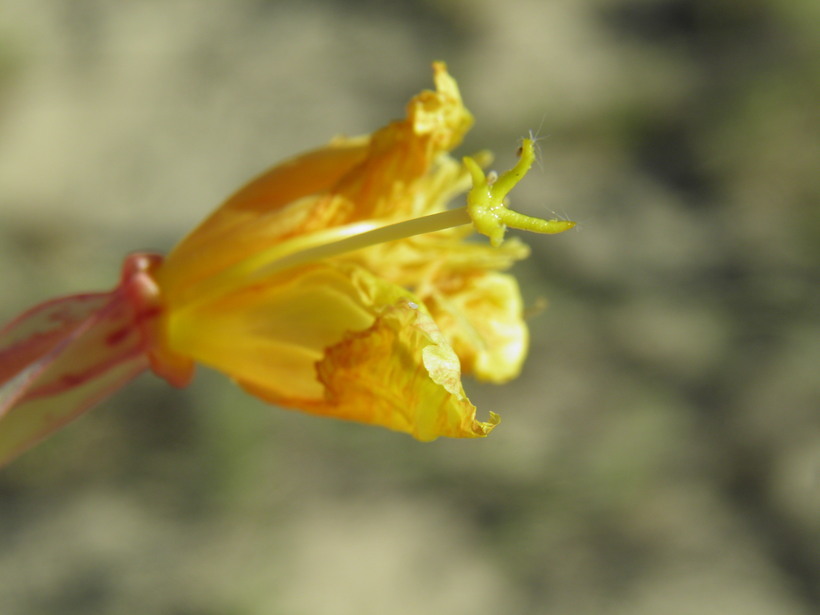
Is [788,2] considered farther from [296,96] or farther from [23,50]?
[23,50]

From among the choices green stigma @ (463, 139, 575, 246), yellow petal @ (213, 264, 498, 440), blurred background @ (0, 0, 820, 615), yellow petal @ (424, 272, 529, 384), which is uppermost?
green stigma @ (463, 139, 575, 246)

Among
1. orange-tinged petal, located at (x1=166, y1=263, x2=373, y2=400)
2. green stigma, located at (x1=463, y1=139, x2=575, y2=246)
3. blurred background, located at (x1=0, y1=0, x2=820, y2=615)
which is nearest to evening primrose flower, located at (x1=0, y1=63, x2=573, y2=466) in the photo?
orange-tinged petal, located at (x1=166, y1=263, x2=373, y2=400)

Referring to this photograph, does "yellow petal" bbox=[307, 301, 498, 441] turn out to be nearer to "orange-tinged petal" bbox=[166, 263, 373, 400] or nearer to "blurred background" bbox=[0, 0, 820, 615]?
"orange-tinged petal" bbox=[166, 263, 373, 400]

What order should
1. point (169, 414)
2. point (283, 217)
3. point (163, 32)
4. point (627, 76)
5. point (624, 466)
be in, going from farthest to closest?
point (627, 76) → point (163, 32) → point (624, 466) → point (169, 414) → point (283, 217)

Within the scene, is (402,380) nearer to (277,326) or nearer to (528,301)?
(277,326)

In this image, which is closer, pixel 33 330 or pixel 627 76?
pixel 33 330

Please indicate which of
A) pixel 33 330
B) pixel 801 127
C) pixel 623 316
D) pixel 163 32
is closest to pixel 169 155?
pixel 163 32
